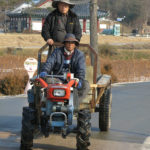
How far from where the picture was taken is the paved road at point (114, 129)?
895 centimetres

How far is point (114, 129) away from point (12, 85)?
779 centimetres

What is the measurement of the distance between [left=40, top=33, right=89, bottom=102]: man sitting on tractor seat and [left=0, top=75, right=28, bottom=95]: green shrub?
8.83 m

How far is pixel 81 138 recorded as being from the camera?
8.05m

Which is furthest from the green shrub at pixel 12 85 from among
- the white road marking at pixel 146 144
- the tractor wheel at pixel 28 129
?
the tractor wheel at pixel 28 129

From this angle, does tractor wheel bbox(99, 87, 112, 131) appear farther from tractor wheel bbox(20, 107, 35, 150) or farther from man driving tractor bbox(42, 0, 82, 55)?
tractor wheel bbox(20, 107, 35, 150)

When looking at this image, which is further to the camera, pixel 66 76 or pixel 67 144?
pixel 67 144

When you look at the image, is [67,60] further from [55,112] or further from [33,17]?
[33,17]

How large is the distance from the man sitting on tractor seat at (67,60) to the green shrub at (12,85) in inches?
348

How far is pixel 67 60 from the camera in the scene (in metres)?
9.14

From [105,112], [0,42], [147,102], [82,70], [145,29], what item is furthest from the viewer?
[145,29]

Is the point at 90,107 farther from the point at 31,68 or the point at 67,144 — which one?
the point at 31,68

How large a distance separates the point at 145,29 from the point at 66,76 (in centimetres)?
10253

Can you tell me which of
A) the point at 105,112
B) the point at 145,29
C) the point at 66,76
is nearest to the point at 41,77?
the point at 66,76

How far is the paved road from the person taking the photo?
29.4ft
